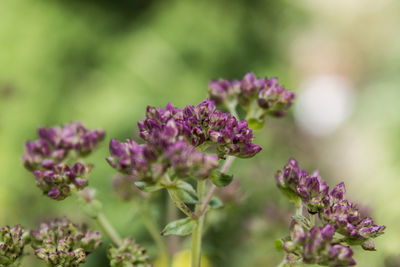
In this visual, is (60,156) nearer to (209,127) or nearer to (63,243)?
(63,243)

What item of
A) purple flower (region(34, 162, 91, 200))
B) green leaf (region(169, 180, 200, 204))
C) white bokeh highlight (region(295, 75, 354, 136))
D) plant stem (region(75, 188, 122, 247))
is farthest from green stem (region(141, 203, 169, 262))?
white bokeh highlight (region(295, 75, 354, 136))

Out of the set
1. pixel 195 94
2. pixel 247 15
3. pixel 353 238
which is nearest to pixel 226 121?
pixel 353 238

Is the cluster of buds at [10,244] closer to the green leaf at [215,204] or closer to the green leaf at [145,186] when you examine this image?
the green leaf at [145,186]

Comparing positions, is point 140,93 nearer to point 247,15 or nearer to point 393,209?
point 247,15

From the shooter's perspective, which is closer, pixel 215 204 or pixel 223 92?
pixel 215 204

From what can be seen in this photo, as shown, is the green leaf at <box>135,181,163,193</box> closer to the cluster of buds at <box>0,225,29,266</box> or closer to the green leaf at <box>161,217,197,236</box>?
the green leaf at <box>161,217,197,236</box>

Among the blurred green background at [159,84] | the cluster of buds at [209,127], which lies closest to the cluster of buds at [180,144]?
the cluster of buds at [209,127]

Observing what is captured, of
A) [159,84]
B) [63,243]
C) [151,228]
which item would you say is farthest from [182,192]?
[159,84]
